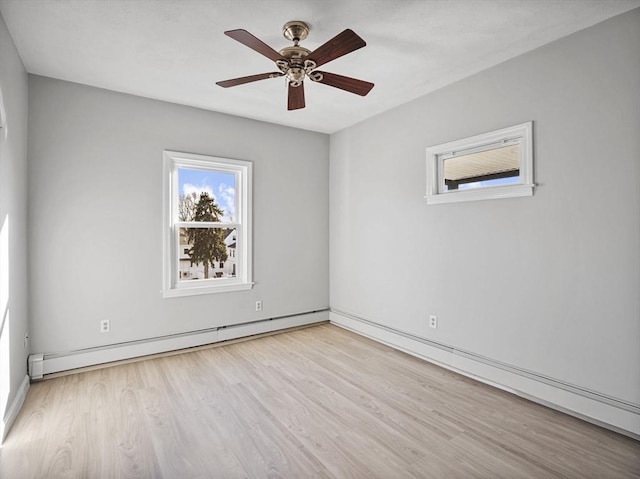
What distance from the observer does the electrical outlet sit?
11.2 ft

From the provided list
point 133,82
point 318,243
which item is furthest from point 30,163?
point 318,243

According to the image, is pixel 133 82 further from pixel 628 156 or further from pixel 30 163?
pixel 628 156

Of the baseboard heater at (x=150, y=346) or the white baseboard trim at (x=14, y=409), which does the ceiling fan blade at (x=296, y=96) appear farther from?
the white baseboard trim at (x=14, y=409)

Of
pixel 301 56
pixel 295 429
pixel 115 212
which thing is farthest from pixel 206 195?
pixel 295 429

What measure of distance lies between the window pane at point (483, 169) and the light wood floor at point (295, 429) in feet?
5.86

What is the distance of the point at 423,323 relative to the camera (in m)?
3.66

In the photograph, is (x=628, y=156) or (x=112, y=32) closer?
(x=628, y=156)

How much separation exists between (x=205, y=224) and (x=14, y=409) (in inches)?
89.1

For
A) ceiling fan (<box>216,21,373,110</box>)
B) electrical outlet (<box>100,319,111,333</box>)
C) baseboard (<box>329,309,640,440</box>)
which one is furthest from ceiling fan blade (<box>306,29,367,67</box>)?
electrical outlet (<box>100,319,111,333</box>)

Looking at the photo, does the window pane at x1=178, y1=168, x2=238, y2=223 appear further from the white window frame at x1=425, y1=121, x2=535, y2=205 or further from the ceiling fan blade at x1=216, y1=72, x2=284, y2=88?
the white window frame at x1=425, y1=121, x2=535, y2=205

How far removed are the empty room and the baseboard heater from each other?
2 cm

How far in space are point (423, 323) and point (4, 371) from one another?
344 cm

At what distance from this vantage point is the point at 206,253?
4.14m

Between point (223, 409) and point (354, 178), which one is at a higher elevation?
point (354, 178)
